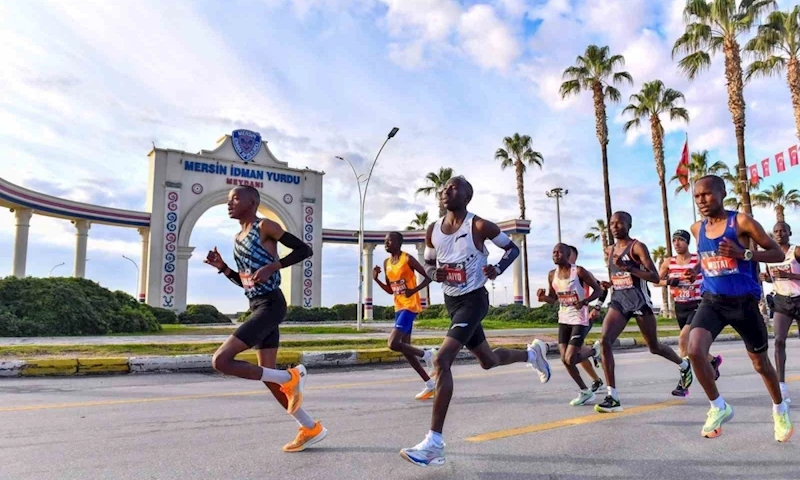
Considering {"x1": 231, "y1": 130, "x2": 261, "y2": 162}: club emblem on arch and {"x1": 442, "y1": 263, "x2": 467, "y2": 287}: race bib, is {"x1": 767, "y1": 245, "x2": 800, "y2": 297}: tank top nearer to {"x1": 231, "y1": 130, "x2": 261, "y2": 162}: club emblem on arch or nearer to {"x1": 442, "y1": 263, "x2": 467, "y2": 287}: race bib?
{"x1": 442, "y1": 263, "x2": 467, "y2": 287}: race bib

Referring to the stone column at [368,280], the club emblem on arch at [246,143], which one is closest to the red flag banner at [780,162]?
the stone column at [368,280]

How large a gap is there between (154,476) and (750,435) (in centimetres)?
440

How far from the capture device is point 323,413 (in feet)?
18.9

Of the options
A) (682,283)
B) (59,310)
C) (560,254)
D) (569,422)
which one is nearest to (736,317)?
(569,422)

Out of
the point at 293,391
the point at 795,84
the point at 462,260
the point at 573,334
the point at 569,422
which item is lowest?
the point at 569,422

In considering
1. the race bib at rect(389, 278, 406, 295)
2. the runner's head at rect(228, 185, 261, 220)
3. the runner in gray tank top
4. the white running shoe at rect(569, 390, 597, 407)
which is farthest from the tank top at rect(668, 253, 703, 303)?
the runner's head at rect(228, 185, 261, 220)

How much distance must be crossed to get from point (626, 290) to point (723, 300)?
1838mm

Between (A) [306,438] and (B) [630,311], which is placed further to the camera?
(B) [630,311]

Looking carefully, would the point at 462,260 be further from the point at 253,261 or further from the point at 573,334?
the point at 573,334

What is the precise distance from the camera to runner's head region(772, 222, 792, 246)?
269 inches

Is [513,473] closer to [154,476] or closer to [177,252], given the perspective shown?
[154,476]

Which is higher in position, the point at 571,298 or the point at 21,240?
the point at 21,240

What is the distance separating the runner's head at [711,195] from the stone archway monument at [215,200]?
29668mm

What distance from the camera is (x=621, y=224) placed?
6.24m
